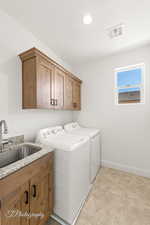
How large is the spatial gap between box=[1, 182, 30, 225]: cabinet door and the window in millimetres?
2321

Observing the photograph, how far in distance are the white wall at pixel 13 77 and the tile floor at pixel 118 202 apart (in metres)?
1.41

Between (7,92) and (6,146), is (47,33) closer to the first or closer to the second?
(7,92)

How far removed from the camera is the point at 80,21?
1493 millimetres

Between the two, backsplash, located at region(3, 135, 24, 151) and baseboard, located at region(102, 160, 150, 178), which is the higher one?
backsplash, located at region(3, 135, 24, 151)

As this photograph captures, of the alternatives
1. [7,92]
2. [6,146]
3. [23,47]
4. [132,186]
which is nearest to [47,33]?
[23,47]

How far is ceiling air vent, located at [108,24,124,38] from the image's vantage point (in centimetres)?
158

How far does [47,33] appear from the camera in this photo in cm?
171

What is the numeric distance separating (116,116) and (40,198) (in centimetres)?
203

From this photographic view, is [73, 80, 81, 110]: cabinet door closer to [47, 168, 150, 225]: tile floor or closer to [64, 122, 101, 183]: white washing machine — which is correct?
[64, 122, 101, 183]: white washing machine

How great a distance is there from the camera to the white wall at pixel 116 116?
2.10 metres

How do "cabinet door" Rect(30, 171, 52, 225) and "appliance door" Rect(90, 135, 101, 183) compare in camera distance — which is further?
"appliance door" Rect(90, 135, 101, 183)

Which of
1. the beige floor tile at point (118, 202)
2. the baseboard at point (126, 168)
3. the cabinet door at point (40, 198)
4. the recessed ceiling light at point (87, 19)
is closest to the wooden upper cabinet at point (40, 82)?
the recessed ceiling light at point (87, 19)

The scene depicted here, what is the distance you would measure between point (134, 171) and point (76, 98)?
2098 millimetres

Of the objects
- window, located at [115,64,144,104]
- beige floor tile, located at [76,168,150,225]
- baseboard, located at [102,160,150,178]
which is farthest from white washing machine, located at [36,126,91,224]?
window, located at [115,64,144,104]
